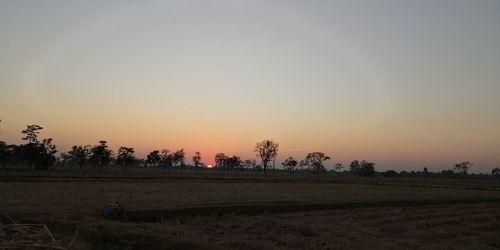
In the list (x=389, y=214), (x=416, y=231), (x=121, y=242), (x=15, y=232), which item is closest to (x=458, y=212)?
(x=389, y=214)

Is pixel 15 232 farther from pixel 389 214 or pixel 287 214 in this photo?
pixel 389 214

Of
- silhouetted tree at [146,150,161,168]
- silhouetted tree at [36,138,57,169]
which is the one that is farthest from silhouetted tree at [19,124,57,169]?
silhouetted tree at [146,150,161,168]

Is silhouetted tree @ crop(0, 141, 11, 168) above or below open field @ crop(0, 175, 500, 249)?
above

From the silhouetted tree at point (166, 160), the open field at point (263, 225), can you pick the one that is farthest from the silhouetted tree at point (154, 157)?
the open field at point (263, 225)

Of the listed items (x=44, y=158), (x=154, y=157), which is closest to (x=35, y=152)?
(x=44, y=158)

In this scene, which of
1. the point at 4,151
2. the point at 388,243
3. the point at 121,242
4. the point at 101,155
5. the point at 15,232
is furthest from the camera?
the point at 101,155

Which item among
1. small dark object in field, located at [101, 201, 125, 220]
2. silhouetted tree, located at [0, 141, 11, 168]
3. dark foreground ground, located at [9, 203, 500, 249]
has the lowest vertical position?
dark foreground ground, located at [9, 203, 500, 249]

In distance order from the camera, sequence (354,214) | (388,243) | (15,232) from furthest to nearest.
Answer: (354,214)
(388,243)
(15,232)

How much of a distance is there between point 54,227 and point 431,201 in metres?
39.0

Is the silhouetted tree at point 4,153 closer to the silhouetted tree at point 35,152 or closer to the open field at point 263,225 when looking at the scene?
the silhouetted tree at point 35,152

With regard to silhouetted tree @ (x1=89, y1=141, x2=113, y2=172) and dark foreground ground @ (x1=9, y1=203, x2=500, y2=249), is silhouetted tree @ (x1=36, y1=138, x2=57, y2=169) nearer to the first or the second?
silhouetted tree @ (x1=89, y1=141, x2=113, y2=172)

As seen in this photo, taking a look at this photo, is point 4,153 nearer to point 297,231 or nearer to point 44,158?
point 44,158

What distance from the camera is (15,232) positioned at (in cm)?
1689

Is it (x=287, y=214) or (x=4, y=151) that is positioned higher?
(x=4, y=151)
